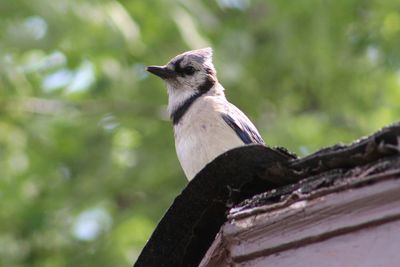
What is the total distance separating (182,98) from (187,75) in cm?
21

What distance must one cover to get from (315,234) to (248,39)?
6500mm

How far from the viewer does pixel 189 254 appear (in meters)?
3.25

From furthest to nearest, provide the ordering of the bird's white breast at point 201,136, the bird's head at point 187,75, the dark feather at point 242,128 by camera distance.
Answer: the bird's head at point 187,75
the dark feather at point 242,128
the bird's white breast at point 201,136

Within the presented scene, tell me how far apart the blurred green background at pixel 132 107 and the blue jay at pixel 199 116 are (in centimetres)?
170

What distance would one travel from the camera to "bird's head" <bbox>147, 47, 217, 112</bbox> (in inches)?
234

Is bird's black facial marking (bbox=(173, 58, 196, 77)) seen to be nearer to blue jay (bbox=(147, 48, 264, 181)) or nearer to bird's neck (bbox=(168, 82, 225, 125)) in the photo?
blue jay (bbox=(147, 48, 264, 181))

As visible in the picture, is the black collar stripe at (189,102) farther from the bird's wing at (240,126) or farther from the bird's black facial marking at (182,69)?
the bird's wing at (240,126)

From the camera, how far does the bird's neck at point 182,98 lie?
5.63 m

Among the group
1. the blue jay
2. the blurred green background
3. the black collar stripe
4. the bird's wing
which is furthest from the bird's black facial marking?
the blurred green background

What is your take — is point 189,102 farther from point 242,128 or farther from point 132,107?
point 132,107

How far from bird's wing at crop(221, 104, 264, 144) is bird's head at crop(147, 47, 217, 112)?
0.35 metres

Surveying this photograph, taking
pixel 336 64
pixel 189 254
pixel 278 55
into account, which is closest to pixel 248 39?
pixel 278 55

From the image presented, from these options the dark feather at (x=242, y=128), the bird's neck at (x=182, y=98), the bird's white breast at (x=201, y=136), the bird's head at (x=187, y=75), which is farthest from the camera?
the bird's head at (x=187, y=75)

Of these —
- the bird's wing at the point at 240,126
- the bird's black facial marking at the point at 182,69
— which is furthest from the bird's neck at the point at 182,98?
the bird's wing at the point at 240,126
